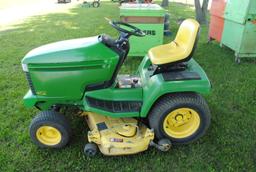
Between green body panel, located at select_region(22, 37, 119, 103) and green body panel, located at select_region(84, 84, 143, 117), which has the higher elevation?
green body panel, located at select_region(22, 37, 119, 103)

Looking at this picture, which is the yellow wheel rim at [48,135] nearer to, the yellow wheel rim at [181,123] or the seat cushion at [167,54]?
the yellow wheel rim at [181,123]

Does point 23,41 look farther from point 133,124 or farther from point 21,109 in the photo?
point 133,124

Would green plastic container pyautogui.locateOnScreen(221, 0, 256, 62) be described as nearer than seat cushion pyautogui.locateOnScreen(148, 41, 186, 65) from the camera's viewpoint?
No

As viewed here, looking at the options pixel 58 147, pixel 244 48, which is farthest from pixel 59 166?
pixel 244 48

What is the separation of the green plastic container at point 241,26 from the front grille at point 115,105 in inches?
123

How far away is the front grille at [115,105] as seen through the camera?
8.41 feet

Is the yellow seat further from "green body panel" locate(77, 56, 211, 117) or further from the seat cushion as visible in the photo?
"green body panel" locate(77, 56, 211, 117)

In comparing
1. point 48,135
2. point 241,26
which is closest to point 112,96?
point 48,135

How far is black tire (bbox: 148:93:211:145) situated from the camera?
252 cm

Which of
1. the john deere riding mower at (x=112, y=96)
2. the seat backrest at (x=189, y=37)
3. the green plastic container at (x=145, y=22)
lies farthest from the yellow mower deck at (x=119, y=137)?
the green plastic container at (x=145, y=22)

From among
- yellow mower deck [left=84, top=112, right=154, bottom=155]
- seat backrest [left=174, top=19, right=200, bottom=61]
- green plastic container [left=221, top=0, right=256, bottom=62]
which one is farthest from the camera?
green plastic container [left=221, top=0, right=256, bottom=62]

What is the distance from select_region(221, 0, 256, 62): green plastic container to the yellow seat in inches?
88.9

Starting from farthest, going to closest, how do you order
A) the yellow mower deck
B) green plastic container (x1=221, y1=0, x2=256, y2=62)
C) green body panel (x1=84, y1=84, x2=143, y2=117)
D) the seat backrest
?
green plastic container (x1=221, y1=0, x2=256, y2=62) → the seat backrest → green body panel (x1=84, y1=84, x2=143, y2=117) → the yellow mower deck

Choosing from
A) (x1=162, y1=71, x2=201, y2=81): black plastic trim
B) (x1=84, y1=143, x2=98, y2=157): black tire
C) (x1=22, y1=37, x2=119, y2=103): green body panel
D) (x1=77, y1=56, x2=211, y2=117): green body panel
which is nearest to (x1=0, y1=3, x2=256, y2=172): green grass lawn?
(x1=84, y1=143, x2=98, y2=157): black tire
